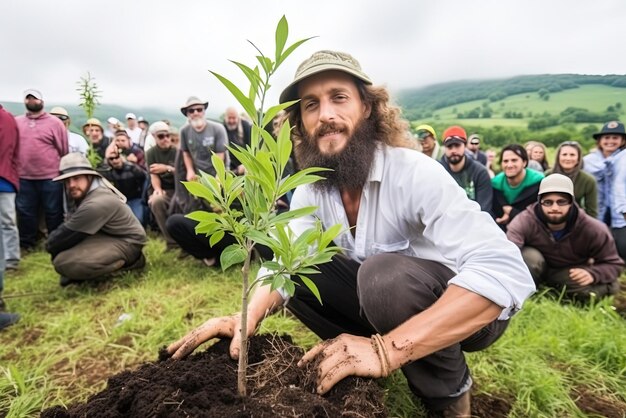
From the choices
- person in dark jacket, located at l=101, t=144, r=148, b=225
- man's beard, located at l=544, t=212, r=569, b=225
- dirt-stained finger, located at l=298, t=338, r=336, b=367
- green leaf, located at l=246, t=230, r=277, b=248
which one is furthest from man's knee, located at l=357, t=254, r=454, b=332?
person in dark jacket, located at l=101, t=144, r=148, b=225

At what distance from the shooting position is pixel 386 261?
1462 millimetres

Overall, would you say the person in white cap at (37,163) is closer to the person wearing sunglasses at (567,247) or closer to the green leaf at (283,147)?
the green leaf at (283,147)

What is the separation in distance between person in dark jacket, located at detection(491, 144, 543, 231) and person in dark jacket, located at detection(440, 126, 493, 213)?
22 centimetres

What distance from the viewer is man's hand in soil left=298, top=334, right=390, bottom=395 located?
46.1 inches

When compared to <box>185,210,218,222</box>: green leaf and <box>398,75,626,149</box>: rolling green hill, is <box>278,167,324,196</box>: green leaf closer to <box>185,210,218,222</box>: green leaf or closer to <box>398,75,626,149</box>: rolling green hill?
<box>185,210,218,222</box>: green leaf

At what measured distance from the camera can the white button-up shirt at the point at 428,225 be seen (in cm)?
125

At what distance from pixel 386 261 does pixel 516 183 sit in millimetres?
4092

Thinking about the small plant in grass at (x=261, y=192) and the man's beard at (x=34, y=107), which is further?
the man's beard at (x=34, y=107)

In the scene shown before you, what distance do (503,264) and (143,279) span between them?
359cm

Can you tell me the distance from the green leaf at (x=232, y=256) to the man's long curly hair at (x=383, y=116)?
1107 millimetres

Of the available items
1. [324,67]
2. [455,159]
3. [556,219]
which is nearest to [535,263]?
[556,219]

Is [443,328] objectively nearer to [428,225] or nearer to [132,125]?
[428,225]

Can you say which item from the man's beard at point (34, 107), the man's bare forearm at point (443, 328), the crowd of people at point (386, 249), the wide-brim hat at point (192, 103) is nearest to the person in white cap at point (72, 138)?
the man's beard at point (34, 107)

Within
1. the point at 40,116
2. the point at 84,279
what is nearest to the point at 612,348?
the point at 84,279
